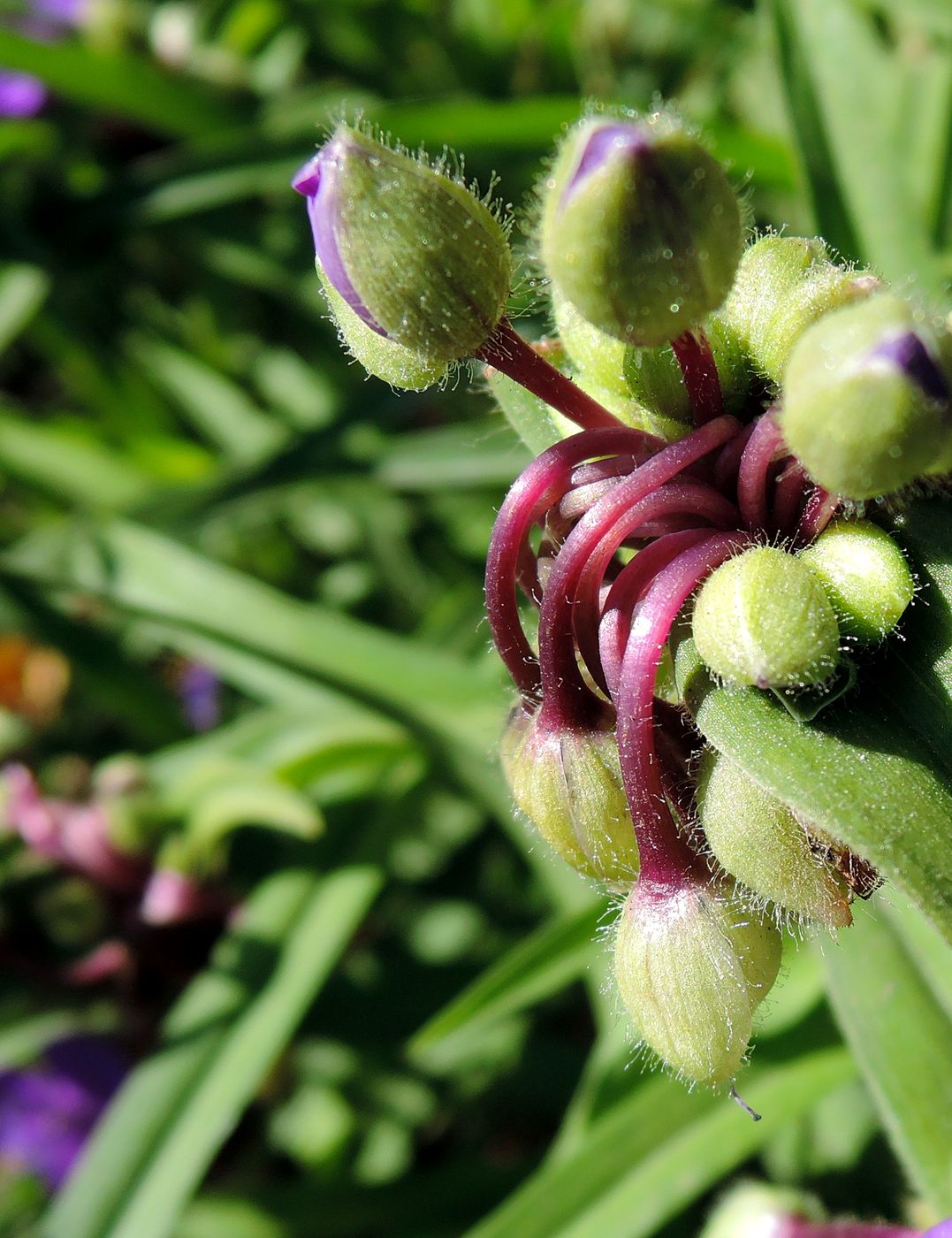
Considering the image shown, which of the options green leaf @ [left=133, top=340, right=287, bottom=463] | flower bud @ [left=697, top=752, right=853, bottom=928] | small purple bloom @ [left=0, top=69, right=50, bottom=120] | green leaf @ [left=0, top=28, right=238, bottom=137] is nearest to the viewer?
flower bud @ [left=697, top=752, right=853, bottom=928]

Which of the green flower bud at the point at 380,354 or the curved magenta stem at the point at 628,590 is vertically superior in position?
the green flower bud at the point at 380,354

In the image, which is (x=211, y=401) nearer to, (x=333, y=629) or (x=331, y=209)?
(x=333, y=629)

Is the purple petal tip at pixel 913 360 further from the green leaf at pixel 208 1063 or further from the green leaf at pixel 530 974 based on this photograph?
the green leaf at pixel 208 1063

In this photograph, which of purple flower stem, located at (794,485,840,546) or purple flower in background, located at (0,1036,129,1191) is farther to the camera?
purple flower in background, located at (0,1036,129,1191)

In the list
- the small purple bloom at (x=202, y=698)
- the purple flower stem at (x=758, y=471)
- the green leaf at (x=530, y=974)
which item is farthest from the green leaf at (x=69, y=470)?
the purple flower stem at (x=758, y=471)

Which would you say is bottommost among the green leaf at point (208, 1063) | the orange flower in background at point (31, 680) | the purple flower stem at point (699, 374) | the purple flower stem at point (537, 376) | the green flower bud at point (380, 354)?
the purple flower stem at point (699, 374)

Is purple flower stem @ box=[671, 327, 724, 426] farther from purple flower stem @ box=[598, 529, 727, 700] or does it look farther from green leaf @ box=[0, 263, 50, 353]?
green leaf @ box=[0, 263, 50, 353]

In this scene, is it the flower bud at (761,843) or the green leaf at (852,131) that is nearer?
the flower bud at (761,843)

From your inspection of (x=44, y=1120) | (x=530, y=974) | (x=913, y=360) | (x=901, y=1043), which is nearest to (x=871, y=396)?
(x=913, y=360)

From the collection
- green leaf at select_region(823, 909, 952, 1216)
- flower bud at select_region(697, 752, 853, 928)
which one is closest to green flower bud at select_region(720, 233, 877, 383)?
flower bud at select_region(697, 752, 853, 928)
